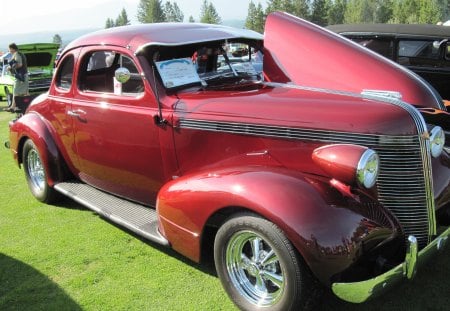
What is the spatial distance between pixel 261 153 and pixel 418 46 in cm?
490

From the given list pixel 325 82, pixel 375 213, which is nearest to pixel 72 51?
pixel 325 82

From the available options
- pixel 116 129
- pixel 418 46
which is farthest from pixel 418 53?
pixel 116 129

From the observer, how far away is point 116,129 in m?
4.18

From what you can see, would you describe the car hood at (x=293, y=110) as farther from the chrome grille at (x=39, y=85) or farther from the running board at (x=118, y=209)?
the chrome grille at (x=39, y=85)

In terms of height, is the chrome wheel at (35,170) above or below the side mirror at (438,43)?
below

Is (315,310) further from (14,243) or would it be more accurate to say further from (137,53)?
(14,243)

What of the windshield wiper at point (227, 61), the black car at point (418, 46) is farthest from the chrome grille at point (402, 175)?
the black car at point (418, 46)

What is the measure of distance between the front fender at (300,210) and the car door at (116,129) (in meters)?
0.86

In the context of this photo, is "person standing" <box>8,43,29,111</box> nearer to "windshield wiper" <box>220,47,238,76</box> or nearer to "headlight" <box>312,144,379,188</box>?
"windshield wiper" <box>220,47,238,76</box>

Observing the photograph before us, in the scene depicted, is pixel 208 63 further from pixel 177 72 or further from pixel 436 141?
pixel 436 141

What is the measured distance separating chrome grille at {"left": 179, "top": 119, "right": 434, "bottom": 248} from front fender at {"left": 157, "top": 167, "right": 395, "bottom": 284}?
0.19 metres

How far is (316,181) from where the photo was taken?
2.93 m

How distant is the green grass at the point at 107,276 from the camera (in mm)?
3281

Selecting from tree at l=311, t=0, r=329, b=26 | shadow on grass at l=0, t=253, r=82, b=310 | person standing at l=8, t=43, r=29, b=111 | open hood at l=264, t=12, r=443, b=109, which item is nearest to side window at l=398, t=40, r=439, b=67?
open hood at l=264, t=12, r=443, b=109
